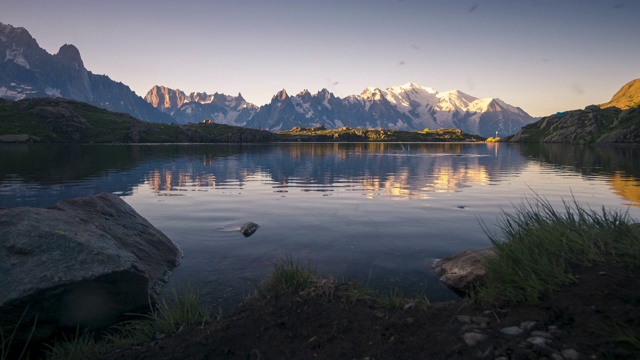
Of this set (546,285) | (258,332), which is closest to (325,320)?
(258,332)

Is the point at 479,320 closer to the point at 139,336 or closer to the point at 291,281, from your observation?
the point at 291,281

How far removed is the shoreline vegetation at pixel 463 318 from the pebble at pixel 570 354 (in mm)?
13

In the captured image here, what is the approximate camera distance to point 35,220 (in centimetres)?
1101

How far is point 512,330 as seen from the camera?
6.57 metres

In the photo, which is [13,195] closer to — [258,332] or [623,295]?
[258,332]

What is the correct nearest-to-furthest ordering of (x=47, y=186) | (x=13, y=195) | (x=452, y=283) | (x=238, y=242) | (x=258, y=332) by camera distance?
(x=258, y=332) → (x=452, y=283) → (x=238, y=242) → (x=13, y=195) → (x=47, y=186)

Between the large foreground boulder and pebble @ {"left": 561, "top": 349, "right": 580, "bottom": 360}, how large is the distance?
10653mm

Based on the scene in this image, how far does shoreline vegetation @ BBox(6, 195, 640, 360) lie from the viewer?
607cm

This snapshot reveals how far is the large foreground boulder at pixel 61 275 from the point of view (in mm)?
9219

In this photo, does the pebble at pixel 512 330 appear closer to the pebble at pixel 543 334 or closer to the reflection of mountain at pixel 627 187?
the pebble at pixel 543 334

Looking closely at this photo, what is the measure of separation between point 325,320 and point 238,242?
39.9 ft

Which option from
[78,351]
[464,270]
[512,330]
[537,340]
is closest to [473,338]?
[512,330]

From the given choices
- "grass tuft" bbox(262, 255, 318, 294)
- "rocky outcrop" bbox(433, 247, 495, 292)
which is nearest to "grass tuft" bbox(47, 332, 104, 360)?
"grass tuft" bbox(262, 255, 318, 294)

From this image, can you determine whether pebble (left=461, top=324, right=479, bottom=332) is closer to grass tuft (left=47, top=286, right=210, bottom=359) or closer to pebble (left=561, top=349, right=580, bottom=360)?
pebble (left=561, top=349, right=580, bottom=360)
